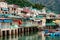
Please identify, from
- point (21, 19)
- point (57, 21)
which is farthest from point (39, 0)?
point (21, 19)

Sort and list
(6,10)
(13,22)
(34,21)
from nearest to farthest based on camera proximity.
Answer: (13,22), (6,10), (34,21)

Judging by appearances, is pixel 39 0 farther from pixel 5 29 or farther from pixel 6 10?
pixel 5 29

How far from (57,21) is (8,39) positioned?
135ft

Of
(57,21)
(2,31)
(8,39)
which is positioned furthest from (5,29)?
(57,21)

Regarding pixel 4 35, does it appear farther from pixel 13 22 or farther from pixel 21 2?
pixel 21 2

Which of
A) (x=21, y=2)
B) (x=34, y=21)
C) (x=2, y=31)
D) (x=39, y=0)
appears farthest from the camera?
(x=39, y=0)

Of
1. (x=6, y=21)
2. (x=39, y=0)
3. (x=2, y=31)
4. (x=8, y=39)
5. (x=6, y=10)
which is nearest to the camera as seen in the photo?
(x=8, y=39)

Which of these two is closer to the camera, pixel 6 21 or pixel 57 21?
pixel 6 21

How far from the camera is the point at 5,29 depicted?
199 ft

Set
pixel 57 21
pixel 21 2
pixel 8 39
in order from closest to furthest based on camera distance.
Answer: pixel 8 39
pixel 57 21
pixel 21 2

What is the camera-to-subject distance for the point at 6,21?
2532 inches

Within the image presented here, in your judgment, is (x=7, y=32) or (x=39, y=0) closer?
(x=7, y=32)

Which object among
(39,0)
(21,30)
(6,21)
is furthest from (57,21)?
(39,0)

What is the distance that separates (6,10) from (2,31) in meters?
17.4
